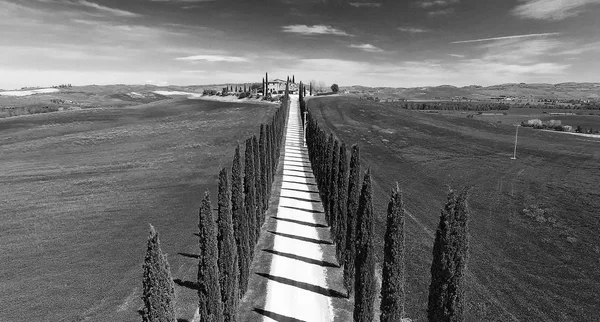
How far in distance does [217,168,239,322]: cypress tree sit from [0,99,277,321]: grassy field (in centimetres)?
323

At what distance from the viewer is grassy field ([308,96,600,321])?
19516 mm

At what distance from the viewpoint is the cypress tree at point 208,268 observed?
13656 mm

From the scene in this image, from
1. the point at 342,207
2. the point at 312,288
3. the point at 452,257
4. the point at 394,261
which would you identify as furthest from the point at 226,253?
the point at 342,207

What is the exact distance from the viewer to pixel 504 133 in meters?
81.6

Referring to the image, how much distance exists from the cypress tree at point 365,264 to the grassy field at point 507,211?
3434 mm

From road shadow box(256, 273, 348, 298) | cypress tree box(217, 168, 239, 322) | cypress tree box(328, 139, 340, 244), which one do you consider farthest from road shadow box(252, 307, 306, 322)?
cypress tree box(328, 139, 340, 244)

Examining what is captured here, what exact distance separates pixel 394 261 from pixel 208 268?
8171 mm

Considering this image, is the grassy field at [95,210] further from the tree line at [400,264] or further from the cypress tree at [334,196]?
the cypress tree at [334,196]

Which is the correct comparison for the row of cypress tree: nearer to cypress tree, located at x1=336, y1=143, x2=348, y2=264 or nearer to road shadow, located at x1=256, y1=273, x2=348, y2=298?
road shadow, located at x1=256, y1=273, x2=348, y2=298

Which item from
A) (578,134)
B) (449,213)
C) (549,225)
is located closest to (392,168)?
(549,225)

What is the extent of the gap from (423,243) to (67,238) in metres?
29.9

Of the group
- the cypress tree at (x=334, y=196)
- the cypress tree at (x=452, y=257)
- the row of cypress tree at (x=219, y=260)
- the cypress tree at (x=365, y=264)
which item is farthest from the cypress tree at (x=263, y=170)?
the cypress tree at (x=452, y=257)

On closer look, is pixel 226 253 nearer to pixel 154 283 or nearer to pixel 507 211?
pixel 154 283

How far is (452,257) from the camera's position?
12.4 m
